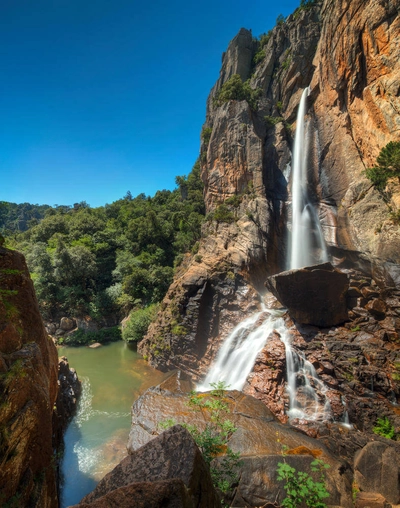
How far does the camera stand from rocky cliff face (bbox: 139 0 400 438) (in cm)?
1516

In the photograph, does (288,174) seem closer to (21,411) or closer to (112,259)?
(112,259)

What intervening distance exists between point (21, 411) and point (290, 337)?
45.3 ft

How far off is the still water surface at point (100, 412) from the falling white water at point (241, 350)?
420 cm

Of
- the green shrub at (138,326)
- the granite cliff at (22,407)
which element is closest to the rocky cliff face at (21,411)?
the granite cliff at (22,407)

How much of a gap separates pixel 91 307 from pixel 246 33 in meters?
42.9

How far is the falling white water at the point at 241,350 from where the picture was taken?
14492 mm

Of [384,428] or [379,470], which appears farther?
[384,428]

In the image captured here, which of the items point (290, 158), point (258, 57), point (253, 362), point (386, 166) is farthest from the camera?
point (258, 57)

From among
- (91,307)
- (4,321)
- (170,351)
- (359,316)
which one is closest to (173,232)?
(91,307)

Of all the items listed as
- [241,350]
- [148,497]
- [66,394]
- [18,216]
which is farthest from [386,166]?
[18,216]

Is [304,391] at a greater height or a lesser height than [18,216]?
lesser

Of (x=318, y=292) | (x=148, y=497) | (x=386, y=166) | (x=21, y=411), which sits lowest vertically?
(x=21, y=411)

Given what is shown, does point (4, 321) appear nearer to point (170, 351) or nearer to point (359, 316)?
point (170, 351)

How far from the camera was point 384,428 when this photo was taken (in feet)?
32.5
